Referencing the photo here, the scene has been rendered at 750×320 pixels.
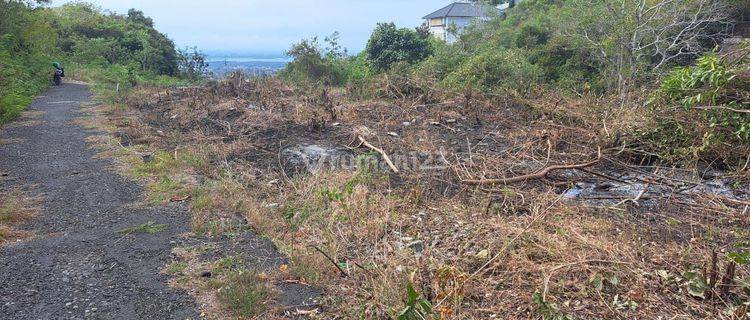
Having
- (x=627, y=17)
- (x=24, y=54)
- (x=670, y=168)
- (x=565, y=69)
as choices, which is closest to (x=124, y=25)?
(x=24, y=54)

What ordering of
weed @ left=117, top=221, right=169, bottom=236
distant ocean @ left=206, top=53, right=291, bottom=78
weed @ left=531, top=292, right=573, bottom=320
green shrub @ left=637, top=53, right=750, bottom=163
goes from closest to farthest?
weed @ left=531, top=292, right=573, bottom=320, weed @ left=117, top=221, right=169, bottom=236, green shrub @ left=637, top=53, right=750, bottom=163, distant ocean @ left=206, top=53, right=291, bottom=78

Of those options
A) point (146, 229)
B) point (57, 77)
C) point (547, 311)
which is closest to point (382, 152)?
point (146, 229)

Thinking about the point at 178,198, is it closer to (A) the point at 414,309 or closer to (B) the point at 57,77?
(A) the point at 414,309

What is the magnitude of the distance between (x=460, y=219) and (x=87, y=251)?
317 centimetres

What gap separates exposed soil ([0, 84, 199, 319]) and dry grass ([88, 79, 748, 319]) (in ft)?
0.87

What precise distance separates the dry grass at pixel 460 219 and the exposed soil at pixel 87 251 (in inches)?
10.5

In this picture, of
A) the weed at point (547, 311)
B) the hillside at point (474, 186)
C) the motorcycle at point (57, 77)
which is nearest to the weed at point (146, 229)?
the hillside at point (474, 186)

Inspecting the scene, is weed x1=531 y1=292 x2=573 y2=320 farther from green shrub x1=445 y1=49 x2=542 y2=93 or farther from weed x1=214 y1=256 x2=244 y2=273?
green shrub x1=445 y1=49 x2=542 y2=93

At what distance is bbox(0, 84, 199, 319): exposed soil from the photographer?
329cm

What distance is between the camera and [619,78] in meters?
11.4

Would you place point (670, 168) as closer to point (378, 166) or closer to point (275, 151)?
point (378, 166)

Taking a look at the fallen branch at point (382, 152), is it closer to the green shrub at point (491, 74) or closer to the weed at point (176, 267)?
the weed at point (176, 267)

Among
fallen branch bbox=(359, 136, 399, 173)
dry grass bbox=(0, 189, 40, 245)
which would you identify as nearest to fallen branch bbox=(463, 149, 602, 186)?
fallen branch bbox=(359, 136, 399, 173)

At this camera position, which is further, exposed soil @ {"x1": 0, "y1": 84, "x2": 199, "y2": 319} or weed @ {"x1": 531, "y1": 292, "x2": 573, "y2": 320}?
exposed soil @ {"x1": 0, "y1": 84, "x2": 199, "y2": 319}
